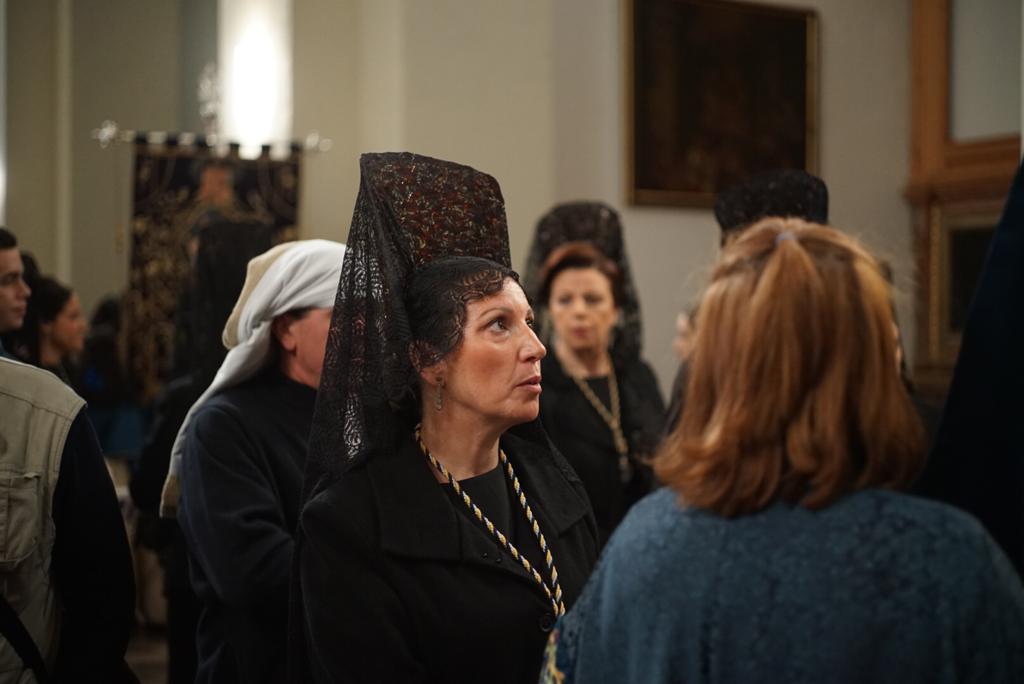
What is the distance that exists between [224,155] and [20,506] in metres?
6.31

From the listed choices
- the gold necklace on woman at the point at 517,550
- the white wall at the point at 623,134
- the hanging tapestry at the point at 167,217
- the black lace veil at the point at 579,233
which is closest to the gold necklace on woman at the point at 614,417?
the black lace veil at the point at 579,233

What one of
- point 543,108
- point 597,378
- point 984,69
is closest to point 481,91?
point 543,108

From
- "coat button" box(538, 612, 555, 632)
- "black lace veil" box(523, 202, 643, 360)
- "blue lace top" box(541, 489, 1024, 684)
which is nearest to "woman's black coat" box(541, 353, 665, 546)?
"black lace veil" box(523, 202, 643, 360)

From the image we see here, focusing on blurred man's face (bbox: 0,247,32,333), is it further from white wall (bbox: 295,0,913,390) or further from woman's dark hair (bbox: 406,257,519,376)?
white wall (bbox: 295,0,913,390)

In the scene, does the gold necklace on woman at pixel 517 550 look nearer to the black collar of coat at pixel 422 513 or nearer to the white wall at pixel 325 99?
the black collar of coat at pixel 422 513

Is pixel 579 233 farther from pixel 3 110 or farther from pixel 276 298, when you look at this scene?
pixel 3 110

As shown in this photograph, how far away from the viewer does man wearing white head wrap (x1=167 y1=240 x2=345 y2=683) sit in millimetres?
2820

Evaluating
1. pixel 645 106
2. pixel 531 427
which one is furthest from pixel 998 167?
pixel 531 427

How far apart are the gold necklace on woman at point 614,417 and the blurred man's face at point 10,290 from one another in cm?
231

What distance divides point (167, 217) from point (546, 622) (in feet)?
21.7

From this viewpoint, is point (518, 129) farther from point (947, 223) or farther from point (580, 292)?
point (947, 223)

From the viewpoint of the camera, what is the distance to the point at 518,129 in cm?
786

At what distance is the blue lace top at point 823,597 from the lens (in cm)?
142

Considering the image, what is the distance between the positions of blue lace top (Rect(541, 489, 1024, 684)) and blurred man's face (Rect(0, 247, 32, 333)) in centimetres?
222
